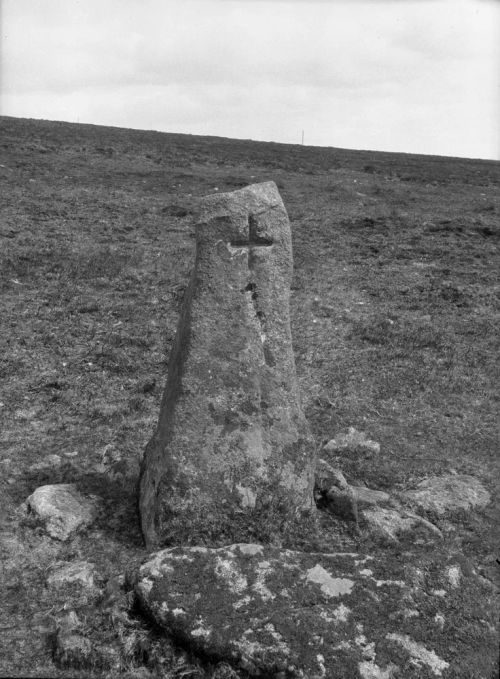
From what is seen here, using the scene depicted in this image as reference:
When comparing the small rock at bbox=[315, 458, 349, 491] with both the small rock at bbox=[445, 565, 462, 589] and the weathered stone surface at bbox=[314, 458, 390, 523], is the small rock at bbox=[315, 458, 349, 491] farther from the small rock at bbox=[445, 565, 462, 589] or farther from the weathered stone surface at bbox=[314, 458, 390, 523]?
the small rock at bbox=[445, 565, 462, 589]

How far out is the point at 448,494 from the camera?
22.9 feet

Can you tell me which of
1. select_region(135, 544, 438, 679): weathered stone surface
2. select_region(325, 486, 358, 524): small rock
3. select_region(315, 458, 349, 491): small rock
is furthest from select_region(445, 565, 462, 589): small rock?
select_region(315, 458, 349, 491): small rock

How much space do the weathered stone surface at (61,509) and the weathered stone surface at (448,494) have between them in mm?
2898

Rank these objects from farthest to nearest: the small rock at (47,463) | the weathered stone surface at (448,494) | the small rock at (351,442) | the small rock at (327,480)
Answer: the small rock at (351,442)
the small rock at (47,463)
the weathered stone surface at (448,494)
the small rock at (327,480)

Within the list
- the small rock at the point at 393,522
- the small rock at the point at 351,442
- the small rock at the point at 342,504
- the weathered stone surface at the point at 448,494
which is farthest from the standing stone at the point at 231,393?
the small rock at the point at 351,442

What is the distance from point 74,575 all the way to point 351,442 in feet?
12.0

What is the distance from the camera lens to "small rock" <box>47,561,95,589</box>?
205 inches

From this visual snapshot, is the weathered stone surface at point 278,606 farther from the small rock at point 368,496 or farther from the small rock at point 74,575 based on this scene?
the small rock at point 368,496

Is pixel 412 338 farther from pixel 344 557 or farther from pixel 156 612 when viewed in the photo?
pixel 156 612

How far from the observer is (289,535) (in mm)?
5672

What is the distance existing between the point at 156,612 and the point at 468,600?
6.56 feet

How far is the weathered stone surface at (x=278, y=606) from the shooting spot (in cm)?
431

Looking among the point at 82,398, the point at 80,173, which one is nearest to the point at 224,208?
the point at 82,398

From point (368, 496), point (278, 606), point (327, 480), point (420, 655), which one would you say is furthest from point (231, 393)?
point (420, 655)
